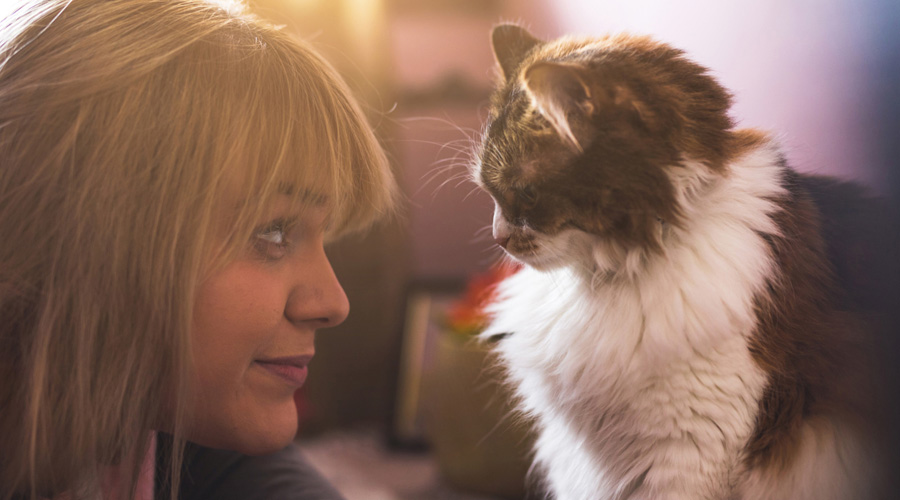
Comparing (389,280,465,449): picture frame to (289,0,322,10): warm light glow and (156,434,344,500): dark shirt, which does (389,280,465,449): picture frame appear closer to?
(156,434,344,500): dark shirt

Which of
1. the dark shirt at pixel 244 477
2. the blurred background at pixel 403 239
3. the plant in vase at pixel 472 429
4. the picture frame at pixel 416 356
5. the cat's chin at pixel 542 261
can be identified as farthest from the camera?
the picture frame at pixel 416 356

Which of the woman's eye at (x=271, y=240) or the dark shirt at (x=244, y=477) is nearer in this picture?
the woman's eye at (x=271, y=240)

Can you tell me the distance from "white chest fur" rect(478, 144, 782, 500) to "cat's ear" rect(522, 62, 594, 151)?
0.13 meters

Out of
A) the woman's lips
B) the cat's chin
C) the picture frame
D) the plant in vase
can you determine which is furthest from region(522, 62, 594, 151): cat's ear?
the picture frame

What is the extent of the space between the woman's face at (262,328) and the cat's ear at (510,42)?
28 centimetres

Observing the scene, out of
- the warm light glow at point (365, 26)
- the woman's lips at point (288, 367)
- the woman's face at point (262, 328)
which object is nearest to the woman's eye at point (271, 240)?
the woman's face at point (262, 328)

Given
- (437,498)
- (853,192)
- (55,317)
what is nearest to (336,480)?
(437,498)

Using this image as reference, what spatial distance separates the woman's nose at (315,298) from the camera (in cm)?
65

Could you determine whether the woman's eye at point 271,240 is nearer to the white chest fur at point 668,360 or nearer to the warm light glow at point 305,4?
the white chest fur at point 668,360

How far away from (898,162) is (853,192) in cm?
5

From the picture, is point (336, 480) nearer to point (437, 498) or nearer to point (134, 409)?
point (437, 498)

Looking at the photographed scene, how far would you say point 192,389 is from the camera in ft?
1.98

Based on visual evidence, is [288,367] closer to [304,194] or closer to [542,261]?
[304,194]

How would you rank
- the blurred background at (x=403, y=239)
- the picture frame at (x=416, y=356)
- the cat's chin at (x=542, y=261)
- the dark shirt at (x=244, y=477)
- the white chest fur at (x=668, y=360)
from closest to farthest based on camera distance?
the white chest fur at (x=668, y=360)
the cat's chin at (x=542, y=261)
the dark shirt at (x=244, y=477)
the blurred background at (x=403, y=239)
the picture frame at (x=416, y=356)
